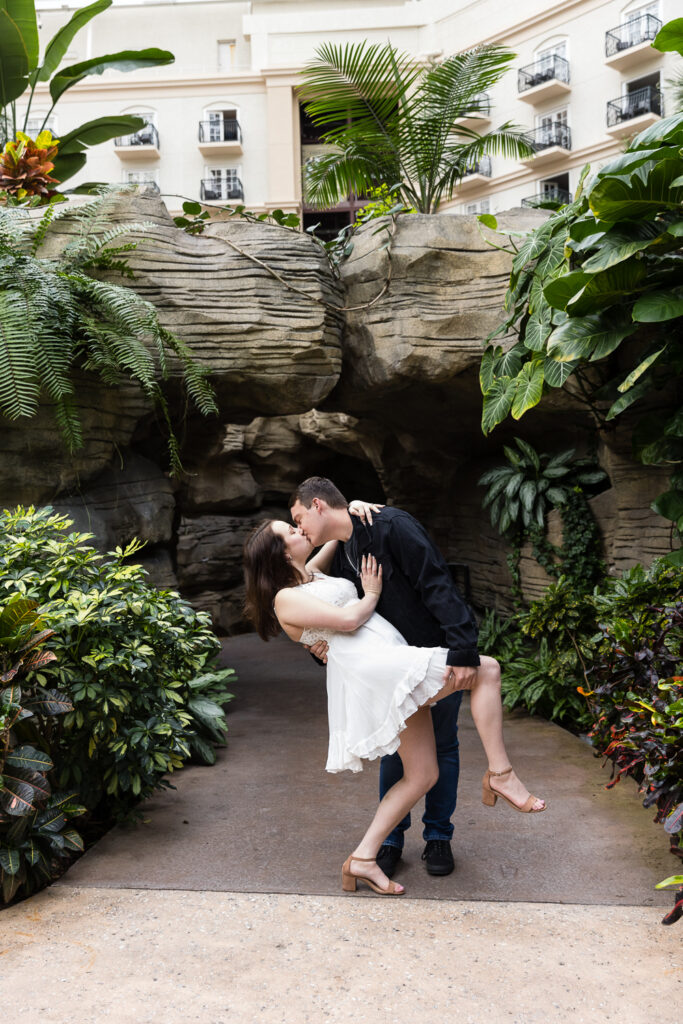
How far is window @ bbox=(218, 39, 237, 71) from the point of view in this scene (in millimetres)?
19156

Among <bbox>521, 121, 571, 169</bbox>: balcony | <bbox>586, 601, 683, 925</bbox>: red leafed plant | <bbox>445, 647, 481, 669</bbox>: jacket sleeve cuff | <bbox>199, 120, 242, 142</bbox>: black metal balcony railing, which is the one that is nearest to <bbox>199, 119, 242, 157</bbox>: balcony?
<bbox>199, 120, 242, 142</bbox>: black metal balcony railing

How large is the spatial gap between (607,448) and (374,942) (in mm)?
4429

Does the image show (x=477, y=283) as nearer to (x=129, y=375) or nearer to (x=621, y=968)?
(x=129, y=375)

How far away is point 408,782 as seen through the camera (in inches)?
123

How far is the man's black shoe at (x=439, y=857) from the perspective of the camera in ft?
11.1

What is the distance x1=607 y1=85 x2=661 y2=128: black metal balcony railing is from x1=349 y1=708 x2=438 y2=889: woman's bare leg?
51.9 feet

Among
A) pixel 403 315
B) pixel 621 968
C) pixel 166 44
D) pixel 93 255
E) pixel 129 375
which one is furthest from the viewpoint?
pixel 166 44

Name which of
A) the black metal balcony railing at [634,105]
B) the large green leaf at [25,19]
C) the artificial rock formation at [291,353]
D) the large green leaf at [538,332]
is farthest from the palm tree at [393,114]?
the black metal balcony railing at [634,105]

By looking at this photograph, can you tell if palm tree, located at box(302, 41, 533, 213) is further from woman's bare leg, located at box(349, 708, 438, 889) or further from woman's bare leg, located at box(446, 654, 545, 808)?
woman's bare leg, located at box(349, 708, 438, 889)

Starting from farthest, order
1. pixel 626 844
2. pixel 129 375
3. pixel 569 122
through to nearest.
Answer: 1. pixel 569 122
2. pixel 129 375
3. pixel 626 844

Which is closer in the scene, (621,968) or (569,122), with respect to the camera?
(621,968)

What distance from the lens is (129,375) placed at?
227 inches

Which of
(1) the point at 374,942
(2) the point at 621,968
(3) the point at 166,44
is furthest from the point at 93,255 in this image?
(3) the point at 166,44

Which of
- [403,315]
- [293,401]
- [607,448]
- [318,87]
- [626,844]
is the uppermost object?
[318,87]
